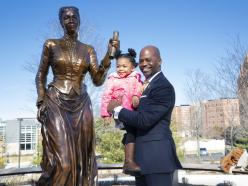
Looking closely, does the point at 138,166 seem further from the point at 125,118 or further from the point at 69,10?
the point at 69,10

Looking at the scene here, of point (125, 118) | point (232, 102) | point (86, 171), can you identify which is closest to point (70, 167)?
point (86, 171)

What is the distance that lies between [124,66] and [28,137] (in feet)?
125

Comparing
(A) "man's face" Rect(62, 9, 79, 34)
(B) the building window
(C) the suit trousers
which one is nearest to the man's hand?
(C) the suit trousers

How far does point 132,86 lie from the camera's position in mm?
3578

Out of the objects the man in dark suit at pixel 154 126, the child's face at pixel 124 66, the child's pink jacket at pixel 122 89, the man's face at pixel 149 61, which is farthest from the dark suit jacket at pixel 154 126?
the child's face at pixel 124 66

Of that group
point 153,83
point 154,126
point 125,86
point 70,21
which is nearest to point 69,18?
point 70,21

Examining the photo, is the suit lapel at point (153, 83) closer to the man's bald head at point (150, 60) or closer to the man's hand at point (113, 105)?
the man's bald head at point (150, 60)

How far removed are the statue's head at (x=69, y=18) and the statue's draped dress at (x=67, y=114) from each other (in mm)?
141

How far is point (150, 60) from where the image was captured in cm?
298

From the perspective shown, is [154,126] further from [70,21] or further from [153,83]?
[70,21]

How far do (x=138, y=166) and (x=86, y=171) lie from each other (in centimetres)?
100

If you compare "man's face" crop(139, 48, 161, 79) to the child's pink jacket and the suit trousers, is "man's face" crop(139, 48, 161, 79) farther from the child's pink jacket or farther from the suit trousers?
the suit trousers

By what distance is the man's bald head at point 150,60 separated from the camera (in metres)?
2.97

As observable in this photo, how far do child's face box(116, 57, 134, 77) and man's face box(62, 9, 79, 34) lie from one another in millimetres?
658
